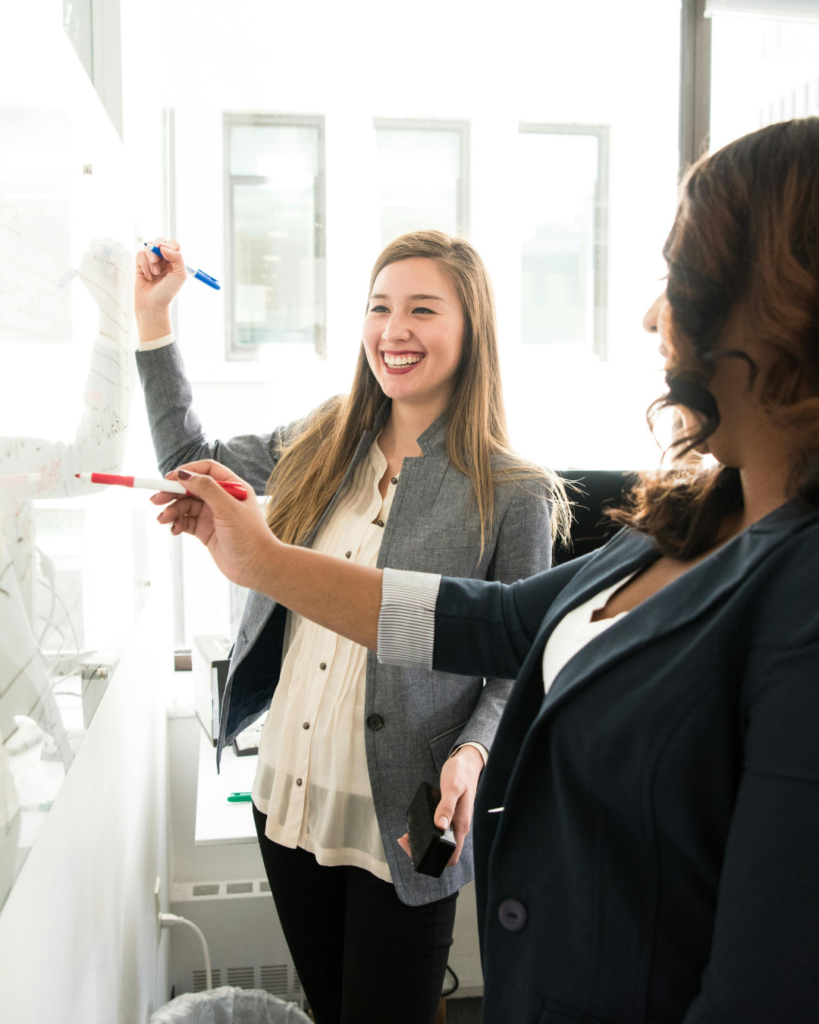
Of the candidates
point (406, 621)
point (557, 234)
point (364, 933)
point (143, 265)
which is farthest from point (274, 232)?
point (364, 933)

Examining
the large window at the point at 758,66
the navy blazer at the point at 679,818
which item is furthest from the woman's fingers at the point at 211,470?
the large window at the point at 758,66

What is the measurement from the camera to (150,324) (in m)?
1.39

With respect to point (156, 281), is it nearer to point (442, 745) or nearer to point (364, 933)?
point (442, 745)

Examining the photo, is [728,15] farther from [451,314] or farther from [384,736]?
[384,736]

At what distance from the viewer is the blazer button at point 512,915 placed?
0.72 metres

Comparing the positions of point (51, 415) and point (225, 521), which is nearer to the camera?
point (51, 415)

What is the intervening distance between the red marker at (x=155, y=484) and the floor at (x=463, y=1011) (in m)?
1.81

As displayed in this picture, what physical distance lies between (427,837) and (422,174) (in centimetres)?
233

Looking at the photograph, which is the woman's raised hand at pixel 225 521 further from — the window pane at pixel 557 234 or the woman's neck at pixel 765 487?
the window pane at pixel 557 234

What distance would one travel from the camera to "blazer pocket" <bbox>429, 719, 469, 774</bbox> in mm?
1245

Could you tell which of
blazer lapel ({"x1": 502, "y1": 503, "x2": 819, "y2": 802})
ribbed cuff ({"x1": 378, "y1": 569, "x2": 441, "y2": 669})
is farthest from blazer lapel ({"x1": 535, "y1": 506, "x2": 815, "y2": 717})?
ribbed cuff ({"x1": 378, "y1": 569, "x2": 441, "y2": 669})

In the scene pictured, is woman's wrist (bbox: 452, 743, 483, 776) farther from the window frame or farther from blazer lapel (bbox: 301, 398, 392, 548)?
the window frame

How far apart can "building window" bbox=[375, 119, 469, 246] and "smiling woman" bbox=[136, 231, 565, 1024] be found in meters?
1.42

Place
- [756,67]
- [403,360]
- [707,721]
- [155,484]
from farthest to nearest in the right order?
[756,67] → [403,360] → [155,484] → [707,721]
